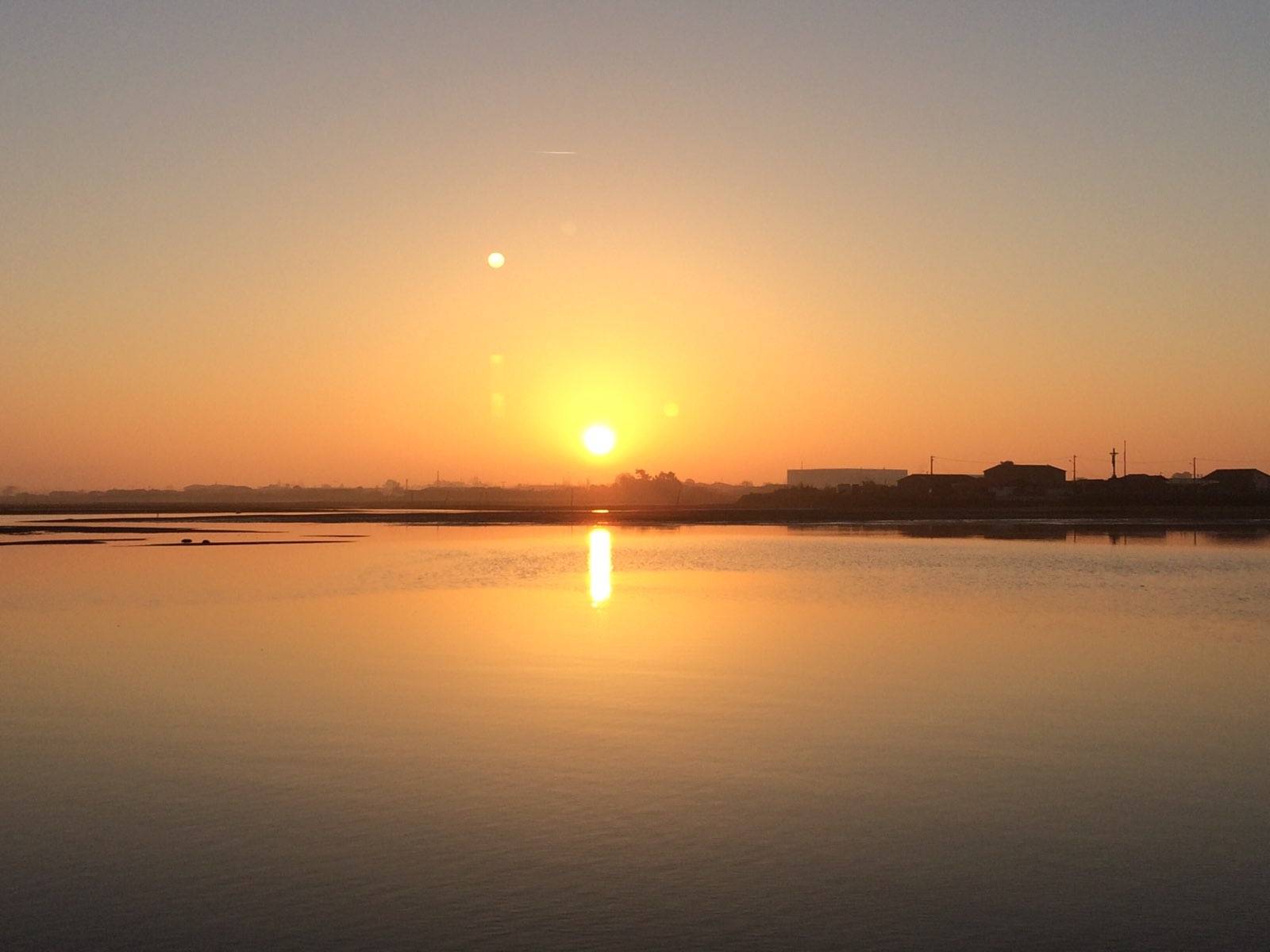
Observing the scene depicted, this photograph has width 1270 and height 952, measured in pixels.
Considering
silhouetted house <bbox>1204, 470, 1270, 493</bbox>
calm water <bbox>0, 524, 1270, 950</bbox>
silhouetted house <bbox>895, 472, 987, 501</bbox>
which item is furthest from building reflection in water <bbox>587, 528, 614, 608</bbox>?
silhouetted house <bbox>1204, 470, 1270, 493</bbox>

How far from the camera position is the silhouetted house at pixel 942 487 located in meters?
132

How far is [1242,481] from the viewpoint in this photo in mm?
132500

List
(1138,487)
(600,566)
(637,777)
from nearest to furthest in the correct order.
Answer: (637,777)
(600,566)
(1138,487)

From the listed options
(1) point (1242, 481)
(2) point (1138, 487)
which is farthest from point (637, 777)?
(1) point (1242, 481)

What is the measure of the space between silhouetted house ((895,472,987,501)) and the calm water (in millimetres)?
104679

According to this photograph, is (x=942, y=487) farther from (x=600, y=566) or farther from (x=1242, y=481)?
(x=600, y=566)

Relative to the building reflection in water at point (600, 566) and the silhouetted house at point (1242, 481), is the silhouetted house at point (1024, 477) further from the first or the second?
the building reflection in water at point (600, 566)

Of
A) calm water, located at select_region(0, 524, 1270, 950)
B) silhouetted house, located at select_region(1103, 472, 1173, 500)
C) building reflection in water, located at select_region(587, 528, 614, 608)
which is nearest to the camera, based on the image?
calm water, located at select_region(0, 524, 1270, 950)

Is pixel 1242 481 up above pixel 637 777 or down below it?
above

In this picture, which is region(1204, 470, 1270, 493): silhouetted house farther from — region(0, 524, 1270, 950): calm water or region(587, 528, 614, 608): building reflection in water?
region(0, 524, 1270, 950): calm water

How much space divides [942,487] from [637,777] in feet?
416

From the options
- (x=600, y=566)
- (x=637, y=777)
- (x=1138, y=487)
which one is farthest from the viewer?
(x=1138, y=487)

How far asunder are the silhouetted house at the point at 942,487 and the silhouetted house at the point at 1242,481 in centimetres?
2673

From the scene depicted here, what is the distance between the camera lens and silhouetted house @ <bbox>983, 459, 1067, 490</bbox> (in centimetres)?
13188
